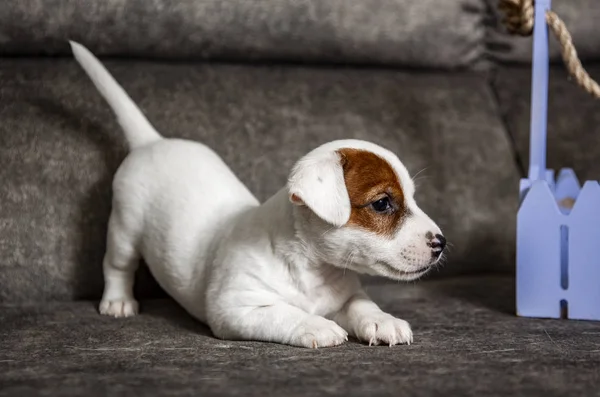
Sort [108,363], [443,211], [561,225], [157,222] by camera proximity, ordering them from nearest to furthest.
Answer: [108,363] < [561,225] < [157,222] < [443,211]

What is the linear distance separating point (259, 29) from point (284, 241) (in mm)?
1084

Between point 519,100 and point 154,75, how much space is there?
1248mm

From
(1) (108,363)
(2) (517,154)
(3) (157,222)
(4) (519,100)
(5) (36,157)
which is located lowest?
(1) (108,363)

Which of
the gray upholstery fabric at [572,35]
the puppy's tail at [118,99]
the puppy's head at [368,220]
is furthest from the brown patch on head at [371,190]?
the gray upholstery fabric at [572,35]

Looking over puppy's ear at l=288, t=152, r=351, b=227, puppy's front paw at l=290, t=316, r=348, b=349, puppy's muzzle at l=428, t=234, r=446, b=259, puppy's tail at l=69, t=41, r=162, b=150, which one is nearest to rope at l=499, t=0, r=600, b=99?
puppy's muzzle at l=428, t=234, r=446, b=259

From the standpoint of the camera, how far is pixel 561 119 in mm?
2965

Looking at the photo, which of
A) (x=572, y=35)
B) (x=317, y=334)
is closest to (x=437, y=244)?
(x=317, y=334)

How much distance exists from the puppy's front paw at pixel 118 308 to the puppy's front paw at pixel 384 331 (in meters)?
0.70

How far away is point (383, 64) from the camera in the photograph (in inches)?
119

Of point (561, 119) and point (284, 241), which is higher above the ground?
point (561, 119)

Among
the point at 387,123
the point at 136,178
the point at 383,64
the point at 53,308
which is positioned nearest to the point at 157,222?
the point at 136,178

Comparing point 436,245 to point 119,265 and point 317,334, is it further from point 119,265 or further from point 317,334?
point 119,265

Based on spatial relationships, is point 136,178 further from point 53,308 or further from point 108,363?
point 108,363

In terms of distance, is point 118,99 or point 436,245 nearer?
point 436,245
